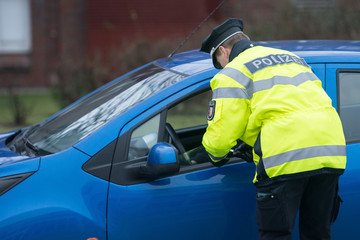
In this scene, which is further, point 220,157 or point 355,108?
point 355,108

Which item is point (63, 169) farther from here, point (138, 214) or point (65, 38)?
point (65, 38)

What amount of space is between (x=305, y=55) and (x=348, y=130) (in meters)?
0.51

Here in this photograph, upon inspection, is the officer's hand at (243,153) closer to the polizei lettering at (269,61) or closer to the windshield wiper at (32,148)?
the polizei lettering at (269,61)

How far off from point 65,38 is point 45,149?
11943 mm

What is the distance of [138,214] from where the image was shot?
278 centimetres

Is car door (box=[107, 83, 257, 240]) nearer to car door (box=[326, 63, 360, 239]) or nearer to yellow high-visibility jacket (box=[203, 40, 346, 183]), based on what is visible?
yellow high-visibility jacket (box=[203, 40, 346, 183])

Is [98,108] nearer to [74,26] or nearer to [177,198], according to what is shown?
[177,198]

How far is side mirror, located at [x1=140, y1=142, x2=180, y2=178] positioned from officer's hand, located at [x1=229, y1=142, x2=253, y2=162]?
1.12 ft

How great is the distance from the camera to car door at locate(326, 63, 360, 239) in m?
2.92

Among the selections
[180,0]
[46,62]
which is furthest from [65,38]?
[180,0]

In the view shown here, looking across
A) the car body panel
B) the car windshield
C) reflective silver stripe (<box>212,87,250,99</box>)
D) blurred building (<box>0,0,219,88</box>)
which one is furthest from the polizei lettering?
blurred building (<box>0,0,219,88</box>)

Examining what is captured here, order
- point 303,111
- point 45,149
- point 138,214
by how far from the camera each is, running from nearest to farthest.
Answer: point 303,111 < point 138,214 < point 45,149

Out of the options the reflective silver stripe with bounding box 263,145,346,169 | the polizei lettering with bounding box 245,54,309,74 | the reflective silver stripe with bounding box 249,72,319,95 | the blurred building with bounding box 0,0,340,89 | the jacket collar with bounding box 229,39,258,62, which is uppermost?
the jacket collar with bounding box 229,39,258,62

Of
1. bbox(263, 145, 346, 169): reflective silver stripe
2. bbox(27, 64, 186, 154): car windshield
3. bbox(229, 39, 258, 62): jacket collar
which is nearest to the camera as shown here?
bbox(263, 145, 346, 169): reflective silver stripe
